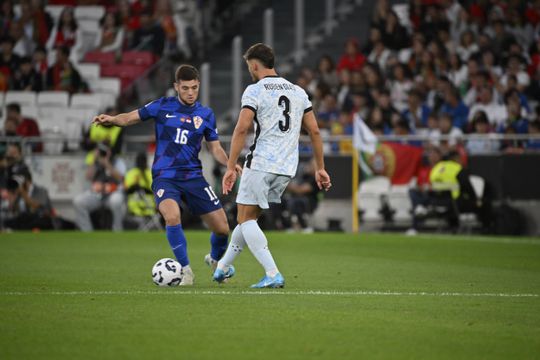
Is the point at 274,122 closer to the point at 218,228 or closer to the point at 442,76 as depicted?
the point at 218,228

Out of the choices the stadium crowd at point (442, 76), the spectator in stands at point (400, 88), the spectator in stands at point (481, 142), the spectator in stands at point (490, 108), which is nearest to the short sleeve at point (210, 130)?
the stadium crowd at point (442, 76)

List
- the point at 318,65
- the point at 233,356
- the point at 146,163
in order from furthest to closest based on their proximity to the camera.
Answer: the point at 318,65 < the point at 146,163 < the point at 233,356

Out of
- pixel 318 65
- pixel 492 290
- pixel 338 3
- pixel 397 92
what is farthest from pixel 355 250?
pixel 338 3

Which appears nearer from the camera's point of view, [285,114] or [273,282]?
[285,114]

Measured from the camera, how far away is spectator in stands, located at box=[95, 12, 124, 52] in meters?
29.5

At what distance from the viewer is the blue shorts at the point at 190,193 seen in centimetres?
1184

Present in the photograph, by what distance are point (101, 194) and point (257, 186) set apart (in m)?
13.9

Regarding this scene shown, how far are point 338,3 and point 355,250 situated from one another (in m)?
15.9

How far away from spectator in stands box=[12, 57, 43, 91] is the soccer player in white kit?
18.4 m

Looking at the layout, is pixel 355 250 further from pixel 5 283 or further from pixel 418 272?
pixel 5 283

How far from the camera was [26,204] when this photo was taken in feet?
78.6

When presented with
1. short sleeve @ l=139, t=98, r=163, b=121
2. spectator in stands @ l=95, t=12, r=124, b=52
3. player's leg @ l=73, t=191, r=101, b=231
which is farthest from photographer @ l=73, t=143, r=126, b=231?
→ short sleeve @ l=139, t=98, r=163, b=121

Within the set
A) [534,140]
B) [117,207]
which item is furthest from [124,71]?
[534,140]

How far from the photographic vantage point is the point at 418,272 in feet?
45.5
